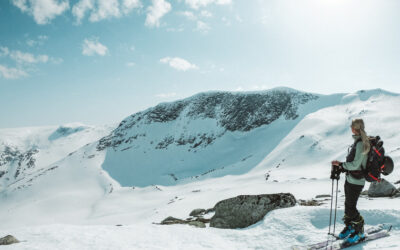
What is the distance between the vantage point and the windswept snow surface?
628cm

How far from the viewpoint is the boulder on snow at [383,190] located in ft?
39.6

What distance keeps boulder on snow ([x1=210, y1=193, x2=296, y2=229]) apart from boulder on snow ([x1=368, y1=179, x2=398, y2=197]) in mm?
7003

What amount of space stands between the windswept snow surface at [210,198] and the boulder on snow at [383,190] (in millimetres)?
609

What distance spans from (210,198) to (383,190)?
20943mm

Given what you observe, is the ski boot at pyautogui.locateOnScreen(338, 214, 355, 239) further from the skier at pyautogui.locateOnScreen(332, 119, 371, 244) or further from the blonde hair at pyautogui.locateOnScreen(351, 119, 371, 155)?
the blonde hair at pyautogui.locateOnScreen(351, 119, 371, 155)

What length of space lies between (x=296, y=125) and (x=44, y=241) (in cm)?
7072

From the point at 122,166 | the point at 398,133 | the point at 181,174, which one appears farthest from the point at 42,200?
the point at 398,133

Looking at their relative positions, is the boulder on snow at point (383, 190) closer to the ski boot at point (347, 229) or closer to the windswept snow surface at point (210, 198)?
the windswept snow surface at point (210, 198)

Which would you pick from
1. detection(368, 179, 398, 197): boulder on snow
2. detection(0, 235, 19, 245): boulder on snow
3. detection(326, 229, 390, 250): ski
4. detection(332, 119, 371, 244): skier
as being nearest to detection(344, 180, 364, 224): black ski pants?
detection(332, 119, 371, 244): skier

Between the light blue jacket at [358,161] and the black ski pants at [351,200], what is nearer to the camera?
the light blue jacket at [358,161]

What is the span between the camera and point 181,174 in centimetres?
7831

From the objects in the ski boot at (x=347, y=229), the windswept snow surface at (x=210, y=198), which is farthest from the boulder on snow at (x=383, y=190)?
the ski boot at (x=347, y=229)

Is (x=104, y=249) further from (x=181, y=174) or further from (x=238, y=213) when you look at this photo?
(x=181, y=174)

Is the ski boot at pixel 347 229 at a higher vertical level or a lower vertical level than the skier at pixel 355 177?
lower
